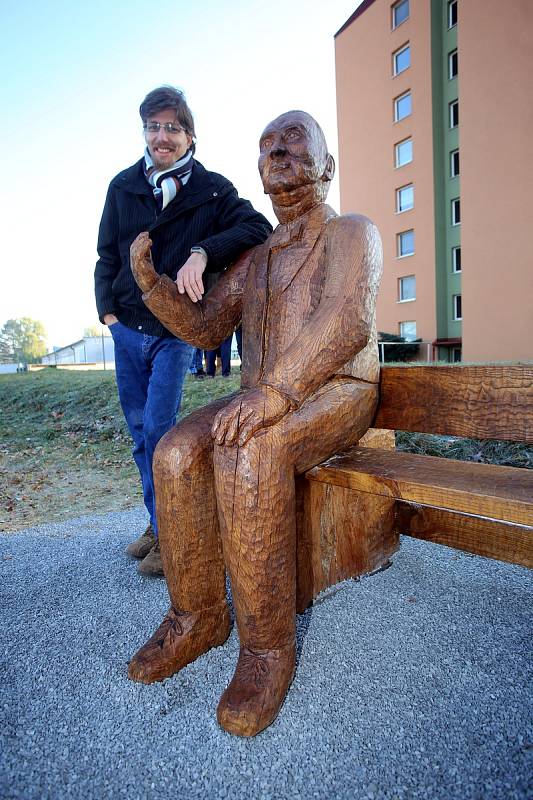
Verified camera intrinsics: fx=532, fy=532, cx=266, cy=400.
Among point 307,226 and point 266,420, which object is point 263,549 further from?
point 307,226

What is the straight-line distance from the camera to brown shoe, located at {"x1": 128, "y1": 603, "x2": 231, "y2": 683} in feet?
5.51

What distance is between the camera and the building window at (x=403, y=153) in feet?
51.1

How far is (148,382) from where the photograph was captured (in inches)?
102

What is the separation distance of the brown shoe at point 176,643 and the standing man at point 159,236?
2.39 ft

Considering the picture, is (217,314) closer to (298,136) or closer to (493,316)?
(298,136)

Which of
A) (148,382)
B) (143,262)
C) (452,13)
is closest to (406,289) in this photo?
(452,13)

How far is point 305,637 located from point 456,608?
0.65m

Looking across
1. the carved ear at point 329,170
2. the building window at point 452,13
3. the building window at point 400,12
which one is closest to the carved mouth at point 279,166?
the carved ear at point 329,170

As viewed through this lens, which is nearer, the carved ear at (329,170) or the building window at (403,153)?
the carved ear at (329,170)

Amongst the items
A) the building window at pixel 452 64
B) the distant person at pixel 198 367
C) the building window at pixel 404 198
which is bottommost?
the distant person at pixel 198 367

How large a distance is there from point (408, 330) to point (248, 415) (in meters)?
15.9

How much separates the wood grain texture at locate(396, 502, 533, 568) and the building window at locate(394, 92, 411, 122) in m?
16.0

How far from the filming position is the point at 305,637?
1.94 metres

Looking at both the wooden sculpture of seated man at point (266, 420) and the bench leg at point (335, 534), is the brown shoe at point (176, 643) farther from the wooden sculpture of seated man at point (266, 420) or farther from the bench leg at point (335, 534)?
the bench leg at point (335, 534)
